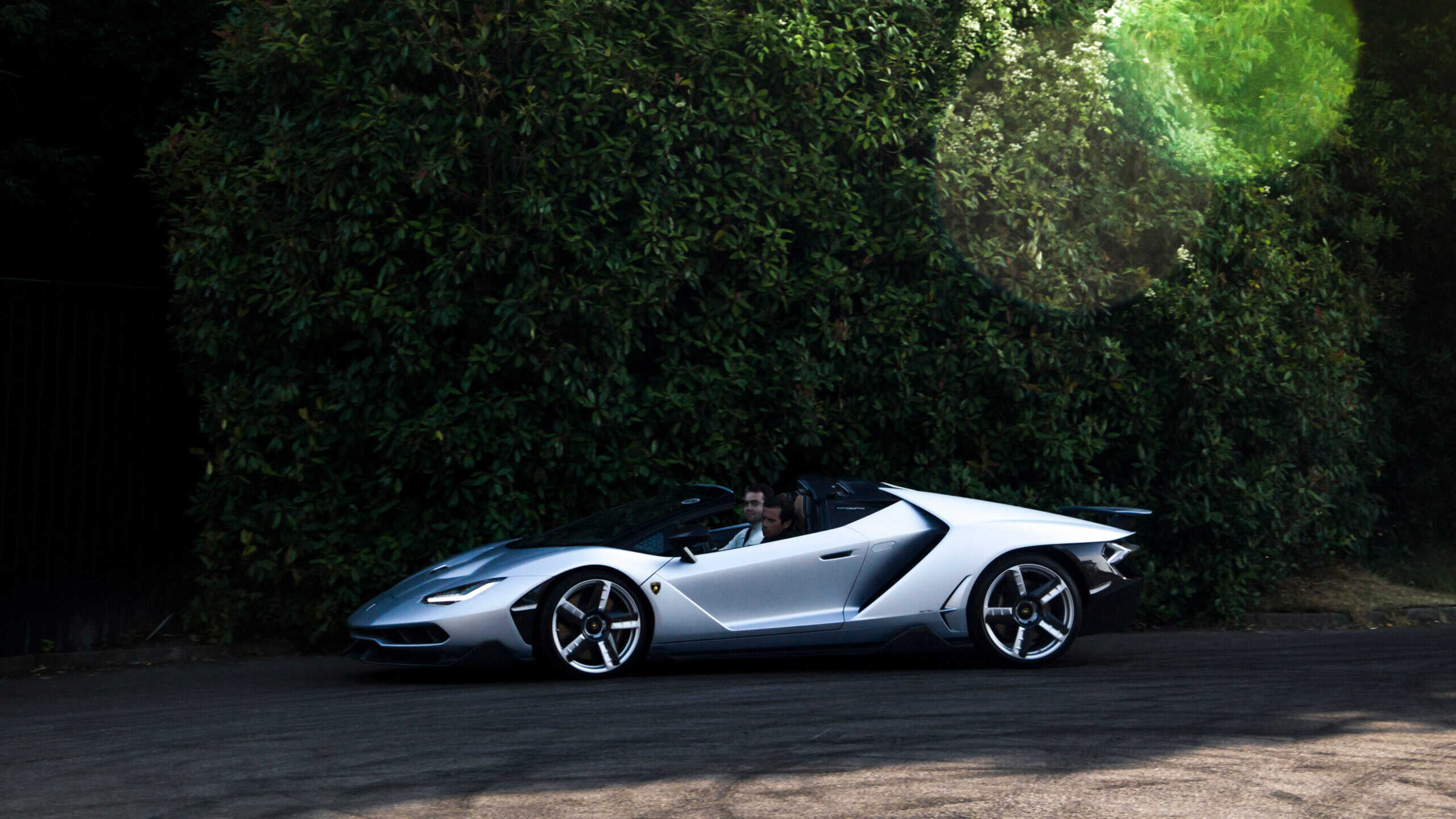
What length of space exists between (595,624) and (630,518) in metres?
0.85

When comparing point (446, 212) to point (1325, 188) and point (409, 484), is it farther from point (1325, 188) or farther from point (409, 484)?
point (1325, 188)

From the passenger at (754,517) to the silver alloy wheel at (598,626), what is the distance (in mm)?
781

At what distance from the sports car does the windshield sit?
16mm

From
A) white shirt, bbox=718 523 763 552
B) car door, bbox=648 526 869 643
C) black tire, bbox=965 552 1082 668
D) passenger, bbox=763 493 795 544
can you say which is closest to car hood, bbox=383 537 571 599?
car door, bbox=648 526 869 643

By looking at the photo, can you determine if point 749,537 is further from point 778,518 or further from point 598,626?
point 598,626

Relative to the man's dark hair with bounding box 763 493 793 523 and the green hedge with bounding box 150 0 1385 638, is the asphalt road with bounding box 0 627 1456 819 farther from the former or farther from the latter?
the green hedge with bounding box 150 0 1385 638

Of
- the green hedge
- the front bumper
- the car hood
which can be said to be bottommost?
the front bumper

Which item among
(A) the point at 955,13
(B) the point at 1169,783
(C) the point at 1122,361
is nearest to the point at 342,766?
(B) the point at 1169,783

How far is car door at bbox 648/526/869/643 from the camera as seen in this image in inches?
321

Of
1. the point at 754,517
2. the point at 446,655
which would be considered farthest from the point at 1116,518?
the point at 446,655

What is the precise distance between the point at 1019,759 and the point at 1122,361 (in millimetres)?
6649

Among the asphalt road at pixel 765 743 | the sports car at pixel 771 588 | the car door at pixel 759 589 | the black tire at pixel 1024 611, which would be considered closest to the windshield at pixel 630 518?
the sports car at pixel 771 588

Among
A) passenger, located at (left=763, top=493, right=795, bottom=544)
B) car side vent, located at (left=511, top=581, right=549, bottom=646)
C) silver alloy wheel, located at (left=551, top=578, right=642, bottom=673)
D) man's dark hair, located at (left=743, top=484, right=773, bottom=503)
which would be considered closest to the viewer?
car side vent, located at (left=511, top=581, right=549, bottom=646)

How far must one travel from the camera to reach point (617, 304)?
1032cm
